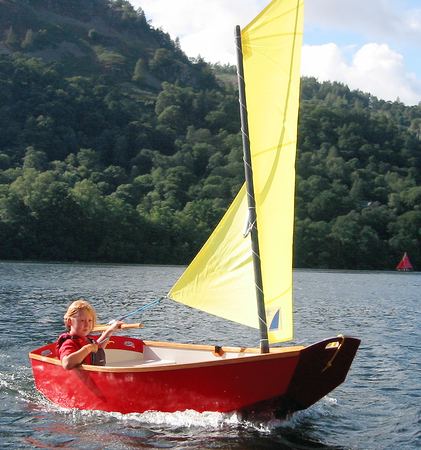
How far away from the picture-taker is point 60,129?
151500 millimetres

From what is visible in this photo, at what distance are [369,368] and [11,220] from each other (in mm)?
80809

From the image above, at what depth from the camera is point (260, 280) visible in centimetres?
1408

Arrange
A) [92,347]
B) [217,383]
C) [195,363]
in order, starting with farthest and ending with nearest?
[92,347], [217,383], [195,363]

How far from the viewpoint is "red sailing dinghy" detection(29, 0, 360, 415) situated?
1376cm

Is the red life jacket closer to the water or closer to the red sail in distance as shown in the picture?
the water

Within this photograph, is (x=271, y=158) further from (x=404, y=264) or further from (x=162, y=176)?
(x=162, y=176)

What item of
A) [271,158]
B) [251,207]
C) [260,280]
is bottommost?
[260,280]

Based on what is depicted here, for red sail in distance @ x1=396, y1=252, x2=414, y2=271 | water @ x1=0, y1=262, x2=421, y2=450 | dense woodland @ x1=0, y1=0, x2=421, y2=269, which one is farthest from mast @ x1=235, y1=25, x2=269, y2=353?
red sail in distance @ x1=396, y1=252, x2=414, y2=271

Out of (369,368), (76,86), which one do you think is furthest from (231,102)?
(369,368)

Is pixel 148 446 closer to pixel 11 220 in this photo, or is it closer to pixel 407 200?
pixel 11 220

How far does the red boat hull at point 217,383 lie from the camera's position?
44.7ft

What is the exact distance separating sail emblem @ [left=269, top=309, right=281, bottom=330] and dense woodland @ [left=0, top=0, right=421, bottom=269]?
277ft

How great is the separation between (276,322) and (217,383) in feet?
5.20

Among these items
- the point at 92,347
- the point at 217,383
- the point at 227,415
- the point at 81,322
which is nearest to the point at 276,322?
the point at 217,383
